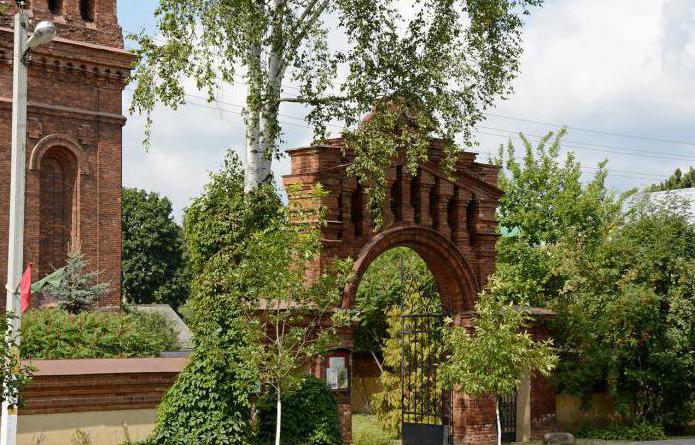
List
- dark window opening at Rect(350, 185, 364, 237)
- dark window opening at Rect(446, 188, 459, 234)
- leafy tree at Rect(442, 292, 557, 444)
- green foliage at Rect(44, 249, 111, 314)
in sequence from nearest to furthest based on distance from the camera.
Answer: leafy tree at Rect(442, 292, 557, 444)
dark window opening at Rect(350, 185, 364, 237)
dark window opening at Rect(446, 188, 459, 234)
green foliage at Rect(44, 249, 111, 314)

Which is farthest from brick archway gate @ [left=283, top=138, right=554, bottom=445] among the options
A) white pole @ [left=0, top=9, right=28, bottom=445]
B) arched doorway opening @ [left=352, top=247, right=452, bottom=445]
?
white pole @ [left=0, top=9, right=28, bottom=445]

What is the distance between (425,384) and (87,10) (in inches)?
614

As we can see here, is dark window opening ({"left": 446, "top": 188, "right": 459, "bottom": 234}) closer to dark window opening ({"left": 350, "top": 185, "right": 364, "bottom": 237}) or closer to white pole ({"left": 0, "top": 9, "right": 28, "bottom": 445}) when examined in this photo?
dark window opening ({"left": 350, "top": 185, "right": 364, "bottom": 237})

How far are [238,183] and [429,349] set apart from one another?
6427 mm

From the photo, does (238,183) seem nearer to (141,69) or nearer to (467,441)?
(141,69)

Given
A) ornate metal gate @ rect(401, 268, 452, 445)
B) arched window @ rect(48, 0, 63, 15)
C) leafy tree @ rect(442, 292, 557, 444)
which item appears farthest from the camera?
arched window @ rect(48, 0, 63, 15)

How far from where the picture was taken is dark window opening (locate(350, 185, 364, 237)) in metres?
19.4

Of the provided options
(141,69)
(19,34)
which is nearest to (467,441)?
(141,69)

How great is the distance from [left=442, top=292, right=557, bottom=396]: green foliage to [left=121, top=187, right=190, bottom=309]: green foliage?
3984 cm

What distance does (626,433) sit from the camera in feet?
79.6

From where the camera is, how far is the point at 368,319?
3025cm

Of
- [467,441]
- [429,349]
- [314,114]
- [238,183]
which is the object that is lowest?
[467,441]

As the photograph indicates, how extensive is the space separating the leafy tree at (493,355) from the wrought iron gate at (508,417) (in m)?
4.12

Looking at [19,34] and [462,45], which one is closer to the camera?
[19,34]
